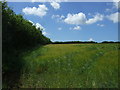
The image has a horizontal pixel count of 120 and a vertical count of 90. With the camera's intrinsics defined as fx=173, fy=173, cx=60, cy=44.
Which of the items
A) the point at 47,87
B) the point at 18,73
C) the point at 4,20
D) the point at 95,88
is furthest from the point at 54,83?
the point at 4,20

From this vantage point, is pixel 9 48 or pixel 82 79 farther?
pixel 9 48

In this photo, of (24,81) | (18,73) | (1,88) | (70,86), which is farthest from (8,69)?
(70,86)

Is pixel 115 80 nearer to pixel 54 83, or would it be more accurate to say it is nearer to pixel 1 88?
pixel 54 83

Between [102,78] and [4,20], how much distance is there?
7211mm

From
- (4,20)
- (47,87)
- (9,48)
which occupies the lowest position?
(47,87)

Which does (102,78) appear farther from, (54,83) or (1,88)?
(1,88)

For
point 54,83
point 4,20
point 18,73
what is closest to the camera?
point 54,83

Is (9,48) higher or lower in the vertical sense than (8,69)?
higher

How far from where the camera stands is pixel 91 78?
7.17 metres

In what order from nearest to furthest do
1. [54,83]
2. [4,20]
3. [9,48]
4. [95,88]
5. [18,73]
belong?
1. [95,88]
2. [54,83]
3. [18,73]
4. [4,20]
5. [9,48]

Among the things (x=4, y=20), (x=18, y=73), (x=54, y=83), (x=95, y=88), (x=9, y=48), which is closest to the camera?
(x=95, y=88)

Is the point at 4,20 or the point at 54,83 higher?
the point at 4,20

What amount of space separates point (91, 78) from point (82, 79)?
39cm

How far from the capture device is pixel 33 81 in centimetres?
696
